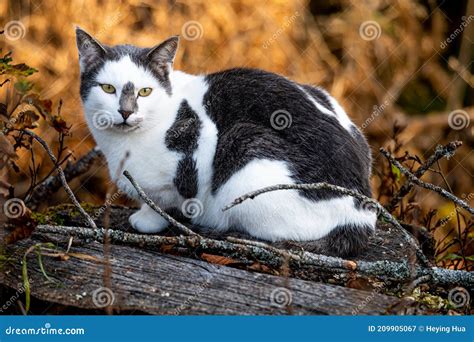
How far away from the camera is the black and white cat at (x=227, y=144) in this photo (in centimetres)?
244

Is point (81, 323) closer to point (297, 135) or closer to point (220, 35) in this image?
point (297, 135)

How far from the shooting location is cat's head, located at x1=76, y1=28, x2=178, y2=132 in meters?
2.55

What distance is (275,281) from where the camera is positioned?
210 centimetres

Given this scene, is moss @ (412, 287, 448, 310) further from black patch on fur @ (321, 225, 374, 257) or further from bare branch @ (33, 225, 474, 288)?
black patch on fur @ (321, 225, 374, 257)

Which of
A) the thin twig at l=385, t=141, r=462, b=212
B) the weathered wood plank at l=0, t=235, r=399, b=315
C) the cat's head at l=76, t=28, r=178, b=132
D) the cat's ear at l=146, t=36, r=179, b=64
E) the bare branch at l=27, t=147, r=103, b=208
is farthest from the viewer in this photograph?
the bare branch at l=27, t=147, r=103, b=208

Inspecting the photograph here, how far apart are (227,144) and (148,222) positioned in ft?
1.63

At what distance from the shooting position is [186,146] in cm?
264

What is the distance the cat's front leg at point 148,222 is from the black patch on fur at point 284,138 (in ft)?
0.99

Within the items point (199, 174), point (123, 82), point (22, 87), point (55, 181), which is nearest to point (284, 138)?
point (199, 174)

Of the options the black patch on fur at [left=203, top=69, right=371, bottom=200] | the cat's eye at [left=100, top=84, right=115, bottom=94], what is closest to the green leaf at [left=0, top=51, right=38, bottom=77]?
the cat's eye at [left=100, top=84, right=115, bottom=94]

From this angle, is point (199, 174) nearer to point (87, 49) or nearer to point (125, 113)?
point (125, 113)

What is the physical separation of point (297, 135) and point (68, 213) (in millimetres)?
1150

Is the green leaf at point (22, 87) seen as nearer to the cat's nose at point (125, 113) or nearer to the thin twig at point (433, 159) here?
the cat's nose at point (125, 113)

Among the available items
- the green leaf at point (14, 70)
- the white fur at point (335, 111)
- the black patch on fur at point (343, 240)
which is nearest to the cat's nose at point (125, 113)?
the green leaf at point (14, 70)
